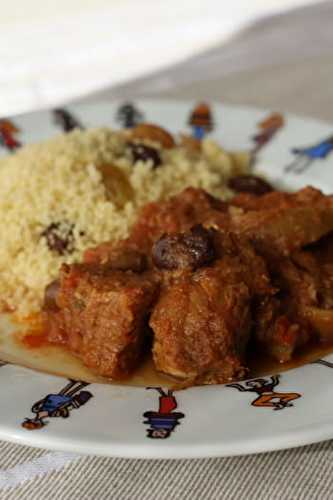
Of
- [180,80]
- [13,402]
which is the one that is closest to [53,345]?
[13,402]

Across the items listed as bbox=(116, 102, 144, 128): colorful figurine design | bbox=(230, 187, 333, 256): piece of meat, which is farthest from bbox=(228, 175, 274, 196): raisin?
bbox=(116, 102, 144, 128): colorful figurine design

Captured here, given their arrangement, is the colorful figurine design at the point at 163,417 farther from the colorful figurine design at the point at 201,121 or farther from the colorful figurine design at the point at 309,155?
the colorful figurine design at the point at 201,121

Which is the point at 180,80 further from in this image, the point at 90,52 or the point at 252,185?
the point at 252,185

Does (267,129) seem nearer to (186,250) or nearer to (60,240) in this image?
(60,240)

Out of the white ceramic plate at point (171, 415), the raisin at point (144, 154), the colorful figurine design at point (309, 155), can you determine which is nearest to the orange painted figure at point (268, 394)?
the white ceramic plate at point (171, 415)

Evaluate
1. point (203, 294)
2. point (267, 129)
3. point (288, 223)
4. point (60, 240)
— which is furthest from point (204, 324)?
point (267, 129)

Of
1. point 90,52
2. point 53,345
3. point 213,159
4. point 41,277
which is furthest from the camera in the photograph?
point 90,52
